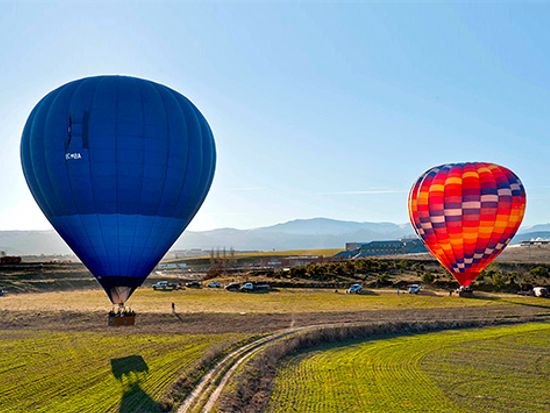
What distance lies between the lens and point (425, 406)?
23234mm

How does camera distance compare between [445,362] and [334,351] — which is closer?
[445,362]

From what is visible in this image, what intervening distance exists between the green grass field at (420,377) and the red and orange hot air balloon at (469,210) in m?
19.3

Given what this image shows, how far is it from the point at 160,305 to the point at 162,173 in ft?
103

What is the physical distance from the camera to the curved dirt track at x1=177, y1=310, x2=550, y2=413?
22.6 meters

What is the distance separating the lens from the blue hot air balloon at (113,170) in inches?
1291

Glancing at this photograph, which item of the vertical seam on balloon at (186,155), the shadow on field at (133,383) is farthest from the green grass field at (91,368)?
the vertical seam on balloon at (186,155)

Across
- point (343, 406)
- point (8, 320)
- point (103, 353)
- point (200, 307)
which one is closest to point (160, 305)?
point (200, 307)

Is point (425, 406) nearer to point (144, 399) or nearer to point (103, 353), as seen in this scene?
point (144, 399)

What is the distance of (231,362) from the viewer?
1187 inches

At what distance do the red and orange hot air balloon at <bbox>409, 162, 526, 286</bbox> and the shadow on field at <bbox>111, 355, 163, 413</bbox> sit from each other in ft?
129

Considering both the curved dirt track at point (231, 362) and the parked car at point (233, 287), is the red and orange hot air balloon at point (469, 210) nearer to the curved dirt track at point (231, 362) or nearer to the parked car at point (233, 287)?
the curved dirt track at point (231, 362)

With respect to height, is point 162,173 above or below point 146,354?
above

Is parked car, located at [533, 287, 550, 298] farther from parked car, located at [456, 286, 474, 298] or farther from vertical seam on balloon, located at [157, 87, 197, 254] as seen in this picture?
vertical seam on balloon, located at [157, 87, 197, 254]

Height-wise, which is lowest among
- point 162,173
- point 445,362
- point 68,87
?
point 445,362
